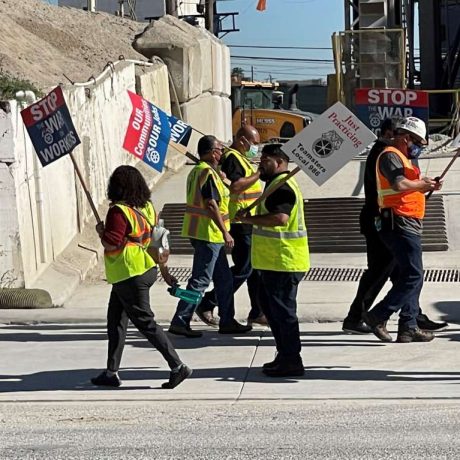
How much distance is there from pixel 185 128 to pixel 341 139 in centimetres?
208

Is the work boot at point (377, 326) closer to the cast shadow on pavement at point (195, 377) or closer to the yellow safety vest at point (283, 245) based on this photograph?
the cast shadow on pavement at point (195, 377)

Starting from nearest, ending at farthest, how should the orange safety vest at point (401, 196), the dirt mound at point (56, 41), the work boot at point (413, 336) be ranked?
the orange safety vest at point (401, 196)
the work boot at point (413, 336)
the dirt mound at point (56, 41)

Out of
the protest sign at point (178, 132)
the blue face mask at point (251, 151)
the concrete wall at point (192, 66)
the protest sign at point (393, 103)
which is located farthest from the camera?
the concrete wall at point (192, 66)

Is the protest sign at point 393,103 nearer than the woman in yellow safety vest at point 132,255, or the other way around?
the woman in yellow safety vest at point 132,255

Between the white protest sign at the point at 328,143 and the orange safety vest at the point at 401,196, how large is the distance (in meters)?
0.26

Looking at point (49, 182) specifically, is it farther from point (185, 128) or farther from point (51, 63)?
point (51, 63)

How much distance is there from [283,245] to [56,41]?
509 inches

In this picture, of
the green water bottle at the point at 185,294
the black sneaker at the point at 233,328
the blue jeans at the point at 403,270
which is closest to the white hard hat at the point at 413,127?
the blue jeans at the point at 403,270

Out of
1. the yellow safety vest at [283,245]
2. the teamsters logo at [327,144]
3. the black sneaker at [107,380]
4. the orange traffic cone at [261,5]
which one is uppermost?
the orange traffic cone at [261,5]

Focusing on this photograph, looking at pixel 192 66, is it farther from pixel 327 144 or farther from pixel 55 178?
pixel 327 144

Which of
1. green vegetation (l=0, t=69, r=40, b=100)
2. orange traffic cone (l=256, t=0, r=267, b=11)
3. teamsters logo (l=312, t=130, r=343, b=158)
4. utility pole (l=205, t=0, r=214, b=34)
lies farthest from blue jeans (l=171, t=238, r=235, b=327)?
orange traffic cone (l=256, t=0, r=267, b=11)

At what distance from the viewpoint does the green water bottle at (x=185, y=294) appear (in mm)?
8539

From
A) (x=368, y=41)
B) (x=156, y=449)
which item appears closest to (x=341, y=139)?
(x=156, y=449)

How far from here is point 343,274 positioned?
12.8 m
